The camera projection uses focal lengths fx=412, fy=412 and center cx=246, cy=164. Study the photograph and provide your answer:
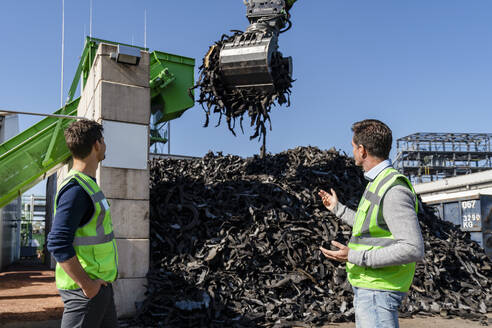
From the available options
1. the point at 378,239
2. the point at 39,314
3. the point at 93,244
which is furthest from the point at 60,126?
the point at 378,239

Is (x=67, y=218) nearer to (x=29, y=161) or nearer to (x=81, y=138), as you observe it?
(x=81, y=138)

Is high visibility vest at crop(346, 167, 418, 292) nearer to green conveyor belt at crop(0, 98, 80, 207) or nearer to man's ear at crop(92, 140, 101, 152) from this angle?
man's ear at crop(92, 140, 101, 152)

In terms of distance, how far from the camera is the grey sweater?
2379mm

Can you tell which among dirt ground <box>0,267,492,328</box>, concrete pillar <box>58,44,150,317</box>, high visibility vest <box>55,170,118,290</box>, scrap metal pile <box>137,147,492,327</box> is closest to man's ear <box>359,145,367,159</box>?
high visibility vest <box>55,170,118,290</box>

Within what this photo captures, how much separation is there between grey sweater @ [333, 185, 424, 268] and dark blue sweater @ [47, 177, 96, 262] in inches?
69.2

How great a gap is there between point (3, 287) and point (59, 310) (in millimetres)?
4199

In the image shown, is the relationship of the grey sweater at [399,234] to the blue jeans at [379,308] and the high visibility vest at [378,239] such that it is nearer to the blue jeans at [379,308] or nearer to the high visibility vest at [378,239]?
the high visibility vest at [378,239]

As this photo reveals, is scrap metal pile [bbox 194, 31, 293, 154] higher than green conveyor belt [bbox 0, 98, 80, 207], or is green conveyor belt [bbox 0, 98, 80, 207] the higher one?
scrap metal pile [bbox 194, 31, 293, 154]

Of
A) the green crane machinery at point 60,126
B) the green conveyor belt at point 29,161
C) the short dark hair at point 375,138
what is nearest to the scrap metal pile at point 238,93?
the green crane machinery at point 60,126

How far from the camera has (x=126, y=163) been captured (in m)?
7.12

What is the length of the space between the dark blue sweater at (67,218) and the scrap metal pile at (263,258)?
412 cm

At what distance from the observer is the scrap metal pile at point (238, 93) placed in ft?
30.0

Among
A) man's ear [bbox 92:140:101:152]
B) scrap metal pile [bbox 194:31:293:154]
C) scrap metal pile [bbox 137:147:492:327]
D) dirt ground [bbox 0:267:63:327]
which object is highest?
scrap metal pile [bbox 194:31:293:154]

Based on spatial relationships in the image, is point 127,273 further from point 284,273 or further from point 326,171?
point 326,171
